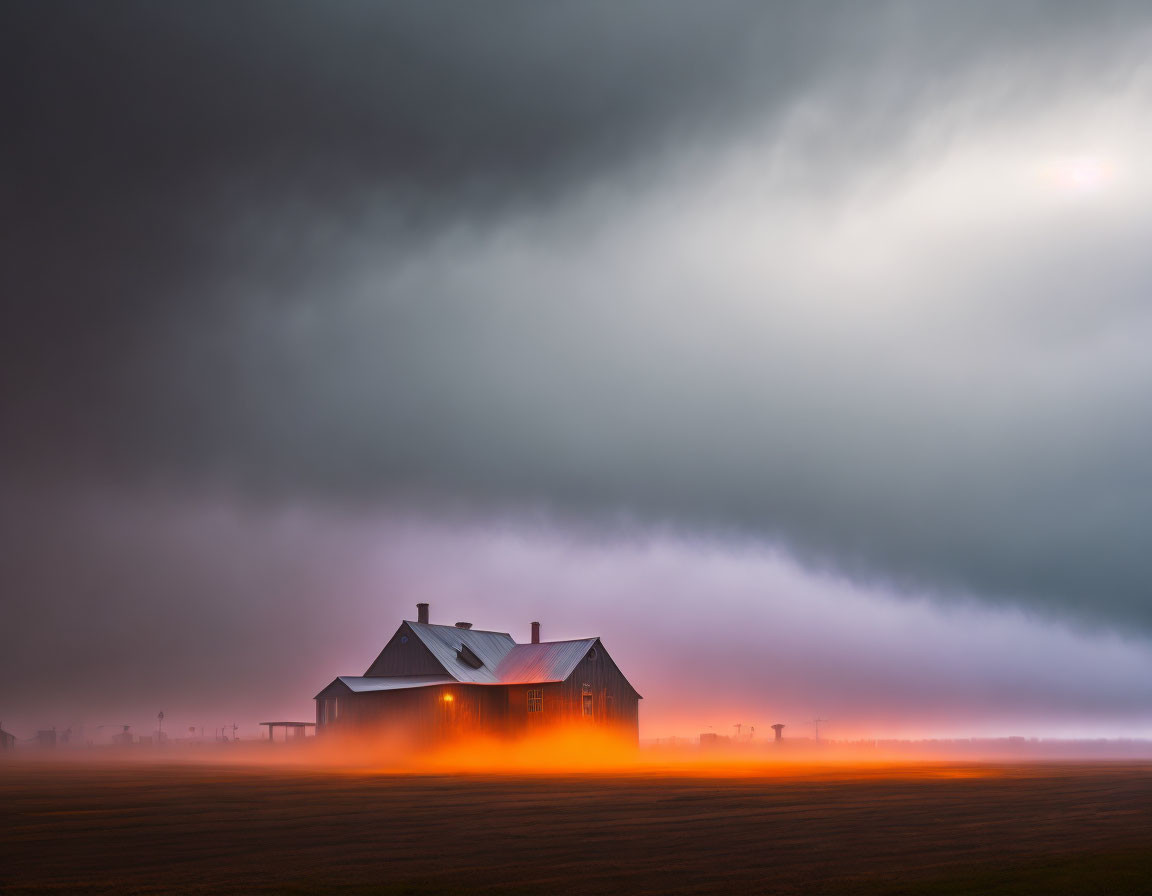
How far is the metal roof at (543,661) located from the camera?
7262cm

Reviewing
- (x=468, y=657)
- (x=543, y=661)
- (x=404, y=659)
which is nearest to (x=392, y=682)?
(x=404, y=659)

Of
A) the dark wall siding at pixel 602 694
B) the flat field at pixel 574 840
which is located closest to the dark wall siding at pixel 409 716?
the dark wall siding at pixel 602 694

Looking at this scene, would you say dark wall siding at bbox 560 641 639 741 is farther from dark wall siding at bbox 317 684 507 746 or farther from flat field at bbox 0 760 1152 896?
flat field at bbox 0 760 1152 896

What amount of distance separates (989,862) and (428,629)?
61.5m

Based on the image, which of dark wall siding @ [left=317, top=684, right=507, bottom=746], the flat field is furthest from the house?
the flat field

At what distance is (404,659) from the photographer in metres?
73.1

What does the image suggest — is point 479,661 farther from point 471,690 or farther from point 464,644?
point 471,690

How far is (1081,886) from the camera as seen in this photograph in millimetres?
14727

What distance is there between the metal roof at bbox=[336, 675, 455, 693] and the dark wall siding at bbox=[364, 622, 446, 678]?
486mm

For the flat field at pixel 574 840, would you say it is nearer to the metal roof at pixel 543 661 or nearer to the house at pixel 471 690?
the house at pixel 471 690

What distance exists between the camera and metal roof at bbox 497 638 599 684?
7262 cm

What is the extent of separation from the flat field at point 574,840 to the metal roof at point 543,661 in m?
38.4

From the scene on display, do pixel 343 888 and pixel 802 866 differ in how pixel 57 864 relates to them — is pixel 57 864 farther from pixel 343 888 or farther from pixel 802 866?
pixel 802 866

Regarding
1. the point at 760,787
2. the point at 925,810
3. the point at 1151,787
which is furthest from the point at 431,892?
the point at 1151,787
